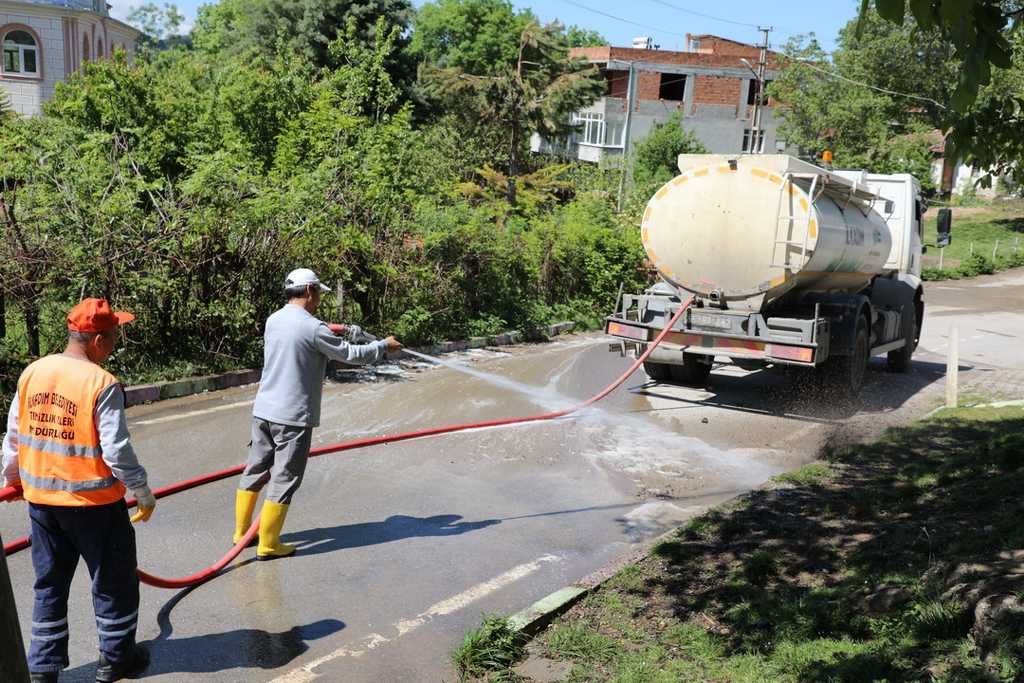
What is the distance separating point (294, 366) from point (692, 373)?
7.66 m

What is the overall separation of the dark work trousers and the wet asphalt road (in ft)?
1.11

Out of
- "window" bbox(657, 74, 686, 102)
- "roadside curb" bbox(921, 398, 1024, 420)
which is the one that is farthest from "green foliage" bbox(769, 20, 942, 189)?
"roadside curb" bbox(921, 398, 1024, 420)

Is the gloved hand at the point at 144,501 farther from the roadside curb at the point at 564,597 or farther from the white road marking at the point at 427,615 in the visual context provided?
the roadside curb at the point at 564,597

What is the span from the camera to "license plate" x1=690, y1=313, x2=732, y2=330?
1074cm

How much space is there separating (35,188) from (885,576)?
29.5 feet

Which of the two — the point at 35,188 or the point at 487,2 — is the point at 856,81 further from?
the point at 35,188

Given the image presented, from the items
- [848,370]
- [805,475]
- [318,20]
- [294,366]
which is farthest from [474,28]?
[294,366]

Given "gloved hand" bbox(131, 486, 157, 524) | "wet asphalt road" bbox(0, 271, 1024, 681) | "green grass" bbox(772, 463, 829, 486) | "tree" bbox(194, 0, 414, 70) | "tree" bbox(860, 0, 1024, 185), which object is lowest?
"wet asphalt road" bbox(0, 271, 1024, 681)

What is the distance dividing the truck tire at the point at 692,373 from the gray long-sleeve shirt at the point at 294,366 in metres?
7.26

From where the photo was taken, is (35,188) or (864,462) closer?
(864,462)

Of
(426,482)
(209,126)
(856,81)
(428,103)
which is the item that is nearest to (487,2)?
(856,81)

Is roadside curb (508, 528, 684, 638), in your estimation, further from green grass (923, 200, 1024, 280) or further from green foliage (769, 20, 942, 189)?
green foliage (769, 20, 942, 189)

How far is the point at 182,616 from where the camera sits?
508 centimetres

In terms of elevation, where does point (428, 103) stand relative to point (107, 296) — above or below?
above
